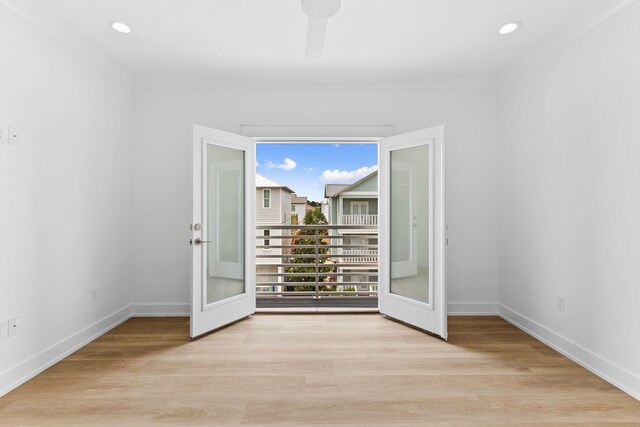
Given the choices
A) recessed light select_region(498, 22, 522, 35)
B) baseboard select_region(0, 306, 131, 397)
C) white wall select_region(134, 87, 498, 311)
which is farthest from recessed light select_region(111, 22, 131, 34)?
recessed light select_region(498, 22, 522, 35)

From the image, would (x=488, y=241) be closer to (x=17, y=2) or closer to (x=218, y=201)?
(x=218, y=201)

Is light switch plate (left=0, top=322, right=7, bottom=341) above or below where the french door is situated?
below

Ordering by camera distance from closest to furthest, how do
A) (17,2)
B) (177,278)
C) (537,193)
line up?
(17,2), (537,193), (177,278)

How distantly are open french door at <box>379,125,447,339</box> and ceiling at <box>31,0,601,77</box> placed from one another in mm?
780

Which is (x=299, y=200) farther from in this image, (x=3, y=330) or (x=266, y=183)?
(x=3, y=330)

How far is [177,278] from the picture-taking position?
391cm

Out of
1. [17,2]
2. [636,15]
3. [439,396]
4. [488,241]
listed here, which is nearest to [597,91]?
[636,15]

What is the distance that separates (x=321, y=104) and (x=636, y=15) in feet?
8.60

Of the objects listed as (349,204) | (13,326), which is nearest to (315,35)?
(13,326)

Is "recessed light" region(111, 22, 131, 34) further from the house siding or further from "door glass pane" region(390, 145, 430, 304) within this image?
the house siding

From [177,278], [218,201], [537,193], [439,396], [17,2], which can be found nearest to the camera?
[439,396]

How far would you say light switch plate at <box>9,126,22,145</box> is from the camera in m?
2.34

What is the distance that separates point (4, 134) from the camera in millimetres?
2293

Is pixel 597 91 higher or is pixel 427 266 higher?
pixel 597 91
